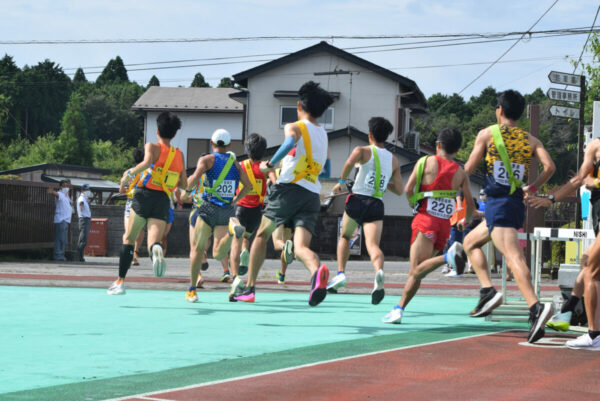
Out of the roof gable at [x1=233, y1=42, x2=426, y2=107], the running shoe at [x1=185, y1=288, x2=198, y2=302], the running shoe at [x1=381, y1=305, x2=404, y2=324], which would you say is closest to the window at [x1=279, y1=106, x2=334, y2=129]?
A: the roof gable at [x1=233, y1=42, x2=426, y2=107]

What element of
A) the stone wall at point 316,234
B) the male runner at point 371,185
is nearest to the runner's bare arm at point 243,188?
the male runner at point 371,185

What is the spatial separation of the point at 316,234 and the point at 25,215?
10.9 metres

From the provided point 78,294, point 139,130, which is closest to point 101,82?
point 139,130

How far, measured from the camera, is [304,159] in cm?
816

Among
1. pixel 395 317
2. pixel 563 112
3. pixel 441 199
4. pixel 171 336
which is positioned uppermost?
pixel 563 112

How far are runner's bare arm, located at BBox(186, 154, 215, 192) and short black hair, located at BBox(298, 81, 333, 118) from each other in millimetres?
2676

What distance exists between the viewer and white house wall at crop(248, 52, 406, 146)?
44.1 meters

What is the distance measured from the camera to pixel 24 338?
24.1 ft

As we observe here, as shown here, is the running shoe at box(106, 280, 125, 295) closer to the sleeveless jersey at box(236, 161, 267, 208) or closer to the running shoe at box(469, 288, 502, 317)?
the sleeveless jersey at box(236, 161, 267, 208)

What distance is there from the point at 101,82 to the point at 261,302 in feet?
503

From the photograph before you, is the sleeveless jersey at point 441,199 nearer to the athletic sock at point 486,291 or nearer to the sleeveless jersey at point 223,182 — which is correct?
the athletic sock at point 486,291

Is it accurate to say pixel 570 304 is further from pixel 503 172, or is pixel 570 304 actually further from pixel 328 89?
pixel 328 89

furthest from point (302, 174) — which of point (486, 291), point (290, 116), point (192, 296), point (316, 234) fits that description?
point (290, 116)

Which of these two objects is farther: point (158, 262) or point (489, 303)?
point (158, 262)
